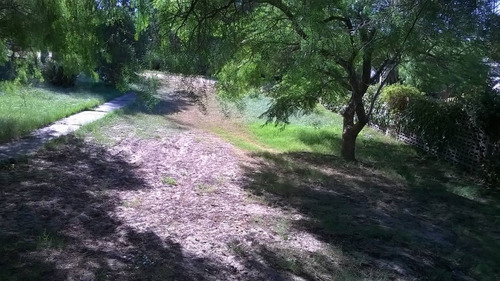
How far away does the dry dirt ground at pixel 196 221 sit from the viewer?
4605 mm

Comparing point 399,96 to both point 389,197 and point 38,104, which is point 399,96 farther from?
point 38,104

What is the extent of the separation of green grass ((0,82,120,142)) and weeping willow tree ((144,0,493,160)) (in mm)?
5356

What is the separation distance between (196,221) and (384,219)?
118 inches

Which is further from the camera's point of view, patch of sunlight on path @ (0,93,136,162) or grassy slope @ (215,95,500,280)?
patch of sunlight on path @ (0,93,136,162)

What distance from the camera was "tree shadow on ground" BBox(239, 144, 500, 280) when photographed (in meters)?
5.20

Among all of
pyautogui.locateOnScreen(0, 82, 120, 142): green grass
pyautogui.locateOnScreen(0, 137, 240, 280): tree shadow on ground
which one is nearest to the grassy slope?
pyautogui.locateOnScreen(0, 137, 240, 280): tree shadow on ground

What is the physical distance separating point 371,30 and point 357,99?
9.73 feet

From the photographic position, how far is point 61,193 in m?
6.75

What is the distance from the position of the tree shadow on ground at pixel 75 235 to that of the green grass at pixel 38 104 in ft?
12.3

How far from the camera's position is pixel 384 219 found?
22.8 feet

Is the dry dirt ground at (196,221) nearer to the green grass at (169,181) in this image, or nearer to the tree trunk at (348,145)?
the green grass at (169,181)

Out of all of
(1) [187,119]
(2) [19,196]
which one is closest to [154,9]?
(2) [19,196]

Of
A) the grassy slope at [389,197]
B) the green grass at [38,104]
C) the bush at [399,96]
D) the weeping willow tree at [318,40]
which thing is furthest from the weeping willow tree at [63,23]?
the bush at [399,96]

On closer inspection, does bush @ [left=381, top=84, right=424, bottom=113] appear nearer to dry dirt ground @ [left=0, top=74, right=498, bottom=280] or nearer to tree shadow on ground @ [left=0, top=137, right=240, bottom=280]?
dry dirt ground @ [left=0, top=74, right=498, bottom=280]
